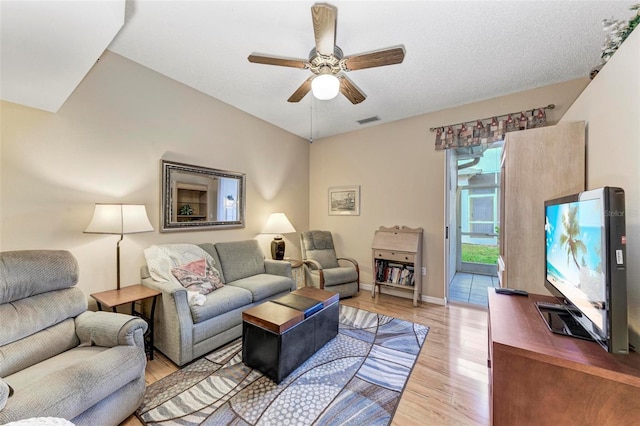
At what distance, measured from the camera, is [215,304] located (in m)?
2.21

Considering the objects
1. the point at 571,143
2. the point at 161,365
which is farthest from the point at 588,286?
the point at 161,365

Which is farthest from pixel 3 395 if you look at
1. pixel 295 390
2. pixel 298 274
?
pixel 298 274

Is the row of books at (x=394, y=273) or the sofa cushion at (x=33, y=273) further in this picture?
the row of books at (x=394, y=273)

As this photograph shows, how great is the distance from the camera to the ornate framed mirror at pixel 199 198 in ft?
8.80

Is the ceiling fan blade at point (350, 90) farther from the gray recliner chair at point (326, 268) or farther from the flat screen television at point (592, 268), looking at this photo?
the gray recliner chair at point (326, 268)

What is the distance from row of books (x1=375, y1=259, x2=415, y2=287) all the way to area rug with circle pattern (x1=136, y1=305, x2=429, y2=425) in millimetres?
1290

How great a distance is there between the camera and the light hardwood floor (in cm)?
157

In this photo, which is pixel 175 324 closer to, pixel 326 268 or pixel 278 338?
pixel 278 338

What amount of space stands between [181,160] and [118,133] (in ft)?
1.99

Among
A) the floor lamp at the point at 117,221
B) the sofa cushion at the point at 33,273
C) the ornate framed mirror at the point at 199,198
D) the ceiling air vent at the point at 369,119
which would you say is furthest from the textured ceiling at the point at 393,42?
the sofa cushion at the point at 33,273

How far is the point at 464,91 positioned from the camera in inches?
114

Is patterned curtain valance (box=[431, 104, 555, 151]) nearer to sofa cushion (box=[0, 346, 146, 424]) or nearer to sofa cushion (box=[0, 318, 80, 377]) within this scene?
sofa cushion (box=[0, 346, 146, 424])

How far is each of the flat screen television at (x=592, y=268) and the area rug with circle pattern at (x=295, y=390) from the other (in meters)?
1.17

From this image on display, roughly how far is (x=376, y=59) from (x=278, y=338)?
2.18 m
